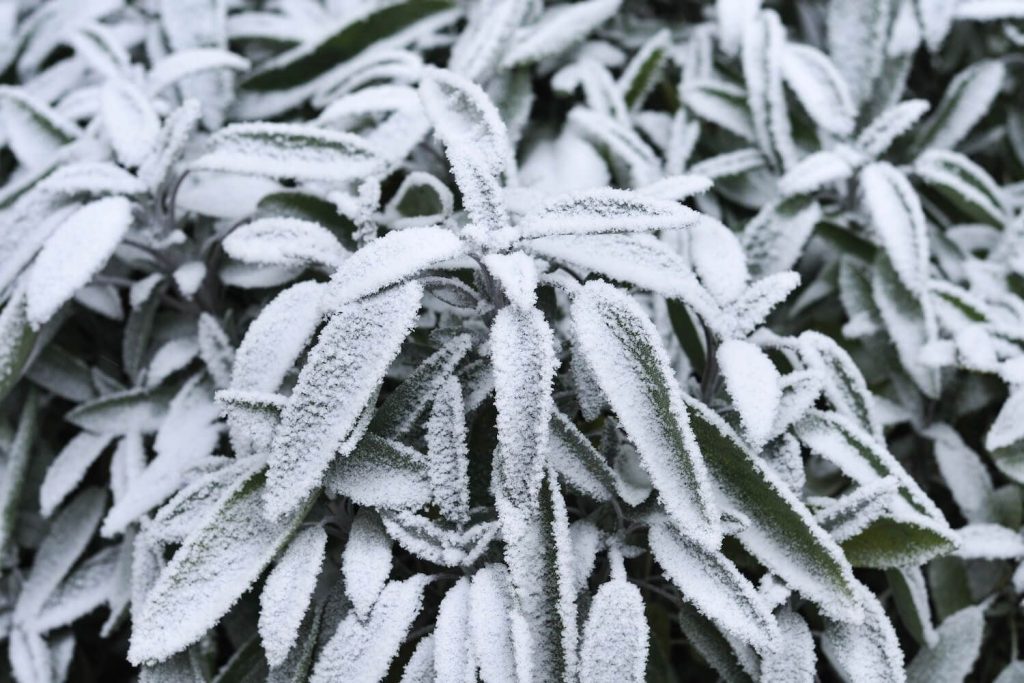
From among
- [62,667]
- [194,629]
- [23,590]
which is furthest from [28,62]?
[194,629]

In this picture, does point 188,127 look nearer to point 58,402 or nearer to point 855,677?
point 58,402

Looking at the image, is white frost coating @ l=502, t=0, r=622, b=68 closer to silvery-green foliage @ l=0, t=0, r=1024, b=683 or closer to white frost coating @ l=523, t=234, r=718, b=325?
silvery-green foliage @ l=0, t=0, r=1024, b=683

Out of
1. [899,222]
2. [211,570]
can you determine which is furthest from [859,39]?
[211,570]

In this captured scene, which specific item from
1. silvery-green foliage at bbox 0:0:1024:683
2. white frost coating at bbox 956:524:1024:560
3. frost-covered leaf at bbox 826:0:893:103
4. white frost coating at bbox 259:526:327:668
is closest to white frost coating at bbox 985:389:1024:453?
silvery-green foliage at bbox 0:0:1024:683

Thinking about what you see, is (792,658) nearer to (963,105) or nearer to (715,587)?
(715,587)

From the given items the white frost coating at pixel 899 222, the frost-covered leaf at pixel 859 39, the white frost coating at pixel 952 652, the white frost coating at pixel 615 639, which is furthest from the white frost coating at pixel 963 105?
the white frost coating at pixel 615 639

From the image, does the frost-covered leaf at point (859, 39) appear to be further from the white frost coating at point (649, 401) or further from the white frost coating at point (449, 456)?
the white frost coating at point (449, 456)
